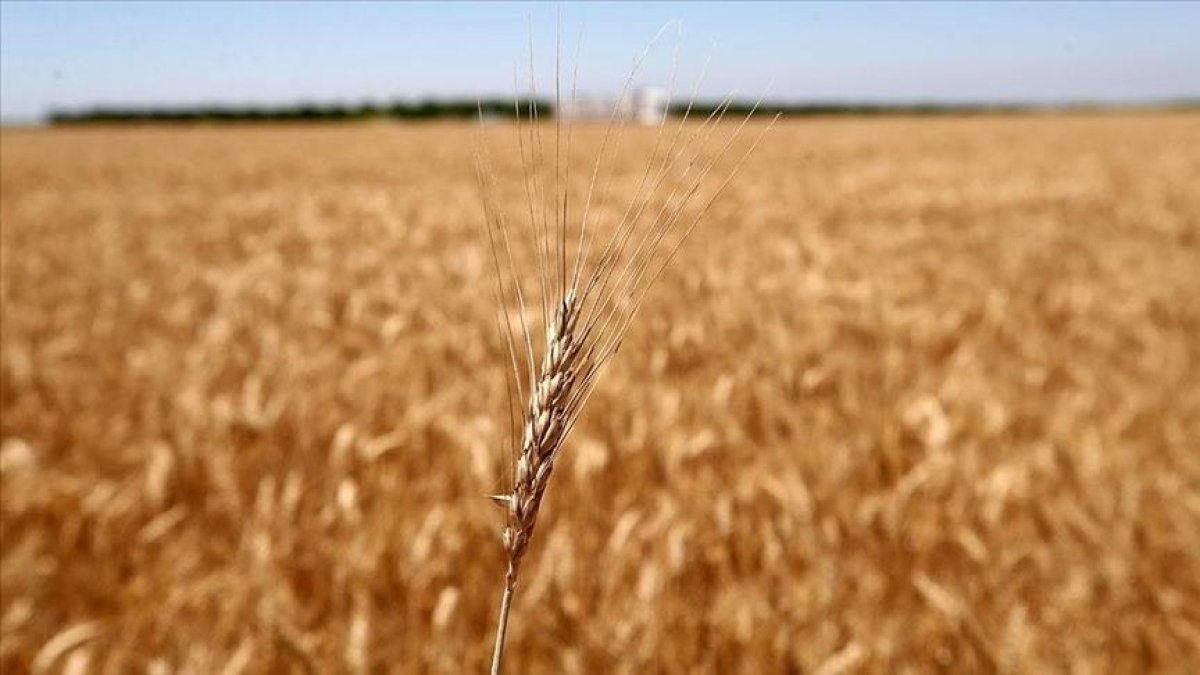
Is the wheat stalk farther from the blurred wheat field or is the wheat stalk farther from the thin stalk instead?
the blurred wheat field

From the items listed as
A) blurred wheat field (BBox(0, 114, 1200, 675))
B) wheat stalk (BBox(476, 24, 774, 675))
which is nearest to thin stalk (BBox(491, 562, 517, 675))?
wheat stalk (BBox(476, 24, 774, 675))

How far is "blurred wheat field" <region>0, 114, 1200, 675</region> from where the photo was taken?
169 centimetres

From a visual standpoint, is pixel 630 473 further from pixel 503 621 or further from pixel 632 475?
pixel 503 621

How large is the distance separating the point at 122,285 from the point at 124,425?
2399 millimetres

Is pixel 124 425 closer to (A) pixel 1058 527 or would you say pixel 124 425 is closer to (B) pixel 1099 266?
(A) pixel 1058 527

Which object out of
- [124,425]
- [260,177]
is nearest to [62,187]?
[260,177]

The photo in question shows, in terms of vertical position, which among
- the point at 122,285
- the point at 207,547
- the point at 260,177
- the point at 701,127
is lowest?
the point at 260,177

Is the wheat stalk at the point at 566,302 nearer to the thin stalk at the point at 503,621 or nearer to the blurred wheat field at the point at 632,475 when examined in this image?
the thin stalk at the point at 503,621

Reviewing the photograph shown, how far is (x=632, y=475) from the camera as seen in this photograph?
2479 millimetres

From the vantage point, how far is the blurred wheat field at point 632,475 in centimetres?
169

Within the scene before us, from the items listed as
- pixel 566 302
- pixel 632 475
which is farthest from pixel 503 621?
pixel 632 475

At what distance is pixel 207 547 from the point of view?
6.81ft

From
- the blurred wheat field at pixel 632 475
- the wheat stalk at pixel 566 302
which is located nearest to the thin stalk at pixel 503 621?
the wheat stalk at pixel 566 302

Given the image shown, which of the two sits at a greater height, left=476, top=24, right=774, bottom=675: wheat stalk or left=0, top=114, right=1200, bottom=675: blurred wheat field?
left=476, top=24, right=774, bottom=675: wheat stalk
